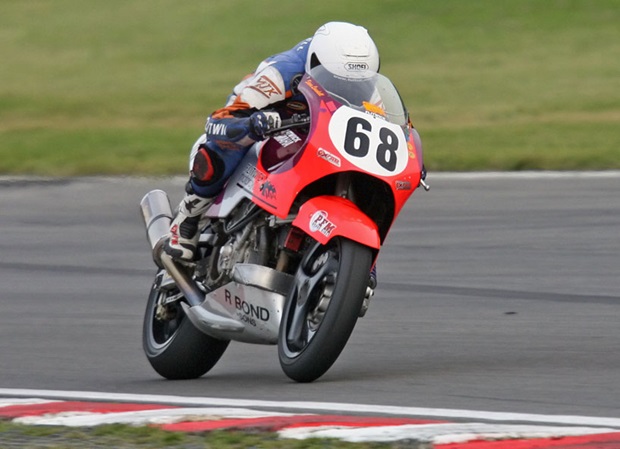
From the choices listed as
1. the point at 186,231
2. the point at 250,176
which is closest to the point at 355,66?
the point at 250,176

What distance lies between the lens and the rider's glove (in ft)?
18.9

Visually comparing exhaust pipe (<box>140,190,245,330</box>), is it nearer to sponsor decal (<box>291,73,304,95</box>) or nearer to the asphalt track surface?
the asphalt track surface

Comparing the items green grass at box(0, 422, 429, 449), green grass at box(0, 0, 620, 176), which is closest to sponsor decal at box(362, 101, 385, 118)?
→ green grass at box(0, 422, 429, 449)

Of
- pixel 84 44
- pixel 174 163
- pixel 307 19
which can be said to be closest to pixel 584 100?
pixel 174 163

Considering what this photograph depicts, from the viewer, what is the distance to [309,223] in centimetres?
553

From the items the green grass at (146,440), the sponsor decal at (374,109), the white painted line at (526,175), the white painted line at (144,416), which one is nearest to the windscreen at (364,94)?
the sponsor decal at (374,109)

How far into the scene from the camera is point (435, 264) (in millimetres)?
9367

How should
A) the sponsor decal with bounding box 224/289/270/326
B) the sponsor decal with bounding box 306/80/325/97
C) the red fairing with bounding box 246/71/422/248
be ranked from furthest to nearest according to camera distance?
the sponsor decal with bounding box 224/289/270/326 < the sponsor decal with bounding box 306/80/325/97 < the red fairing with bounding box 246/71/422/248

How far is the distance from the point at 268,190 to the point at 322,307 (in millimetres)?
589

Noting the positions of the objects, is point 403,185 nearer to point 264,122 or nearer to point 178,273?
point 264,122

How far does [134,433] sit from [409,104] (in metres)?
16.8

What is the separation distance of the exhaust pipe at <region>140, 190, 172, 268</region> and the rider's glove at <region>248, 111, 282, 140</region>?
107 centimetres

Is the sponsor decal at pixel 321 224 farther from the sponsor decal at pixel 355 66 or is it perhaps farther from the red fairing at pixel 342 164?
the sponsor decal at pixel 355 66

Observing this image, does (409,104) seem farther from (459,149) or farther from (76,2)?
(76,2)
